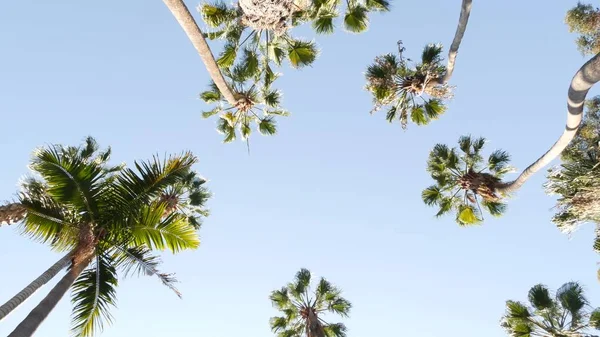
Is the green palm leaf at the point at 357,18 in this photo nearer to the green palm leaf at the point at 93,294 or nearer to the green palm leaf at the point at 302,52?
the green palm leaf at the point at 302,52

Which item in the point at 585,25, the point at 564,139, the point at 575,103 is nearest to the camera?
the point at 575,103

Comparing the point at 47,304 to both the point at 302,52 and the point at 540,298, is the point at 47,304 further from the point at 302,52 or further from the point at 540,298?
the point at 540,298

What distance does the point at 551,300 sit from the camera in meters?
10.6

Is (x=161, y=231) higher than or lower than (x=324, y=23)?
lower

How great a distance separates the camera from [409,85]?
521 inches

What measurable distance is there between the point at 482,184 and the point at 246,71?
8105 millimetres

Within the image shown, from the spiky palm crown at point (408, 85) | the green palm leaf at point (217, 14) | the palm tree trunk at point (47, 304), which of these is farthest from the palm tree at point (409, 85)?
the palm tree trunk at point (47, 304)

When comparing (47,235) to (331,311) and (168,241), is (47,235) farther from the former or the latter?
(331,311)

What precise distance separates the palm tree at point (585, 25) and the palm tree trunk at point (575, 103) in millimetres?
6565

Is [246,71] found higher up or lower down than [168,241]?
higher up

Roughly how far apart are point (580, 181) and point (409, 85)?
5440 mm

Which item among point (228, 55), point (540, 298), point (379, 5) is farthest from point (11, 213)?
point (540, 298)

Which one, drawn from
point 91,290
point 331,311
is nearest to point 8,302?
point 91,290

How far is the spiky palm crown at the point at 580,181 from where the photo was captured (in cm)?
993
